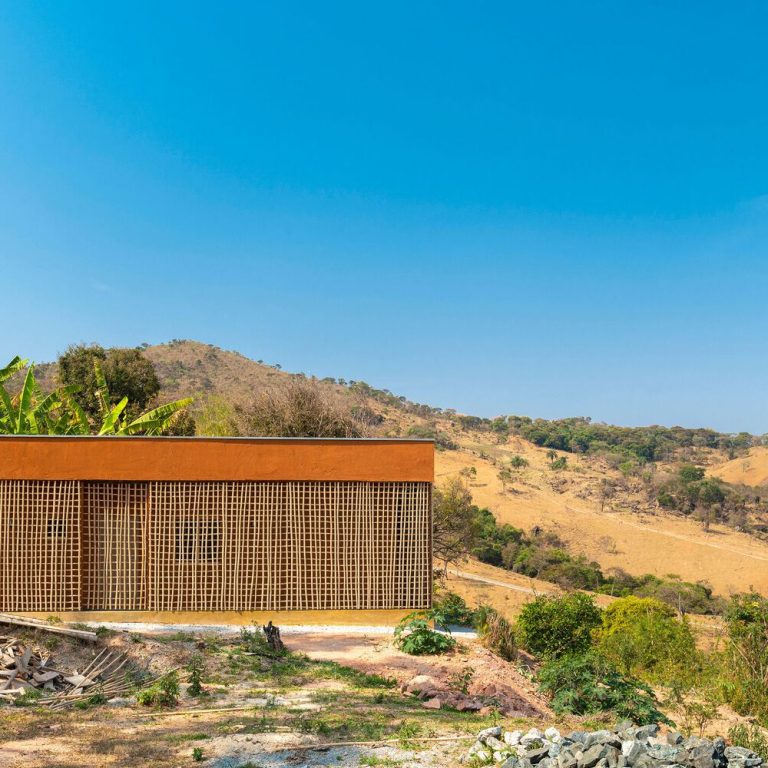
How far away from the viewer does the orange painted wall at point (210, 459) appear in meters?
11.8

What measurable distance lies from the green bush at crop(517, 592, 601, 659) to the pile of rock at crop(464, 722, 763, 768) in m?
6.23

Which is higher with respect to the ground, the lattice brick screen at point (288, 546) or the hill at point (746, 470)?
the lattice brick screen at point (288, 546)

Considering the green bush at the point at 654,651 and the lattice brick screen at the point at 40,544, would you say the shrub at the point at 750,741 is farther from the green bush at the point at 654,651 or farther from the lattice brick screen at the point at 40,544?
the lattice brick screen at the point at 40,544

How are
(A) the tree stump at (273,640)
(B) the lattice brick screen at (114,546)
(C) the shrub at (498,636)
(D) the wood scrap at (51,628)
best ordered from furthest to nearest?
1. (B) the lattice brick screen at (114,546)
2. (C) the shrub at (498,636)
3. (A) the tree stump at (273,640)
4. (D) the wood scrap at (51,628)

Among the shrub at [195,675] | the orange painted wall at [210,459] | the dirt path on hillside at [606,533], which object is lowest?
the dirt path on hillside at [606,533]

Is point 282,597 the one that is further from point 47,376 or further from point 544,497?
point 47,376

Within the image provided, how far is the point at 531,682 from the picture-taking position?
399 inches

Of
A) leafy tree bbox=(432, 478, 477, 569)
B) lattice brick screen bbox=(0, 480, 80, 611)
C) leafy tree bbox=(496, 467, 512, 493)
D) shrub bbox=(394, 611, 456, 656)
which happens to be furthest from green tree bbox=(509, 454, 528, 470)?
lattice brick screen bbox=(0, 480, 80, 611)

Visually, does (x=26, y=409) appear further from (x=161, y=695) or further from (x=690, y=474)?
(x=690, y=474)

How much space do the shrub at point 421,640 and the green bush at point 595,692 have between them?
61.5 inches

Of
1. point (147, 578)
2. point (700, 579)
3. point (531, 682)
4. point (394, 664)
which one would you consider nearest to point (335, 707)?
point (394, 664)

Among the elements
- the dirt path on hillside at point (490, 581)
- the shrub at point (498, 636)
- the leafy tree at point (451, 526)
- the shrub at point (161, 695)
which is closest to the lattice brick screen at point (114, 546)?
the shrub at point (161, 695)

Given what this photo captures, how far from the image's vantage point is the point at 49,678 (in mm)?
8688

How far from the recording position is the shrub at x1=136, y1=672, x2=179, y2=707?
26.2ft
